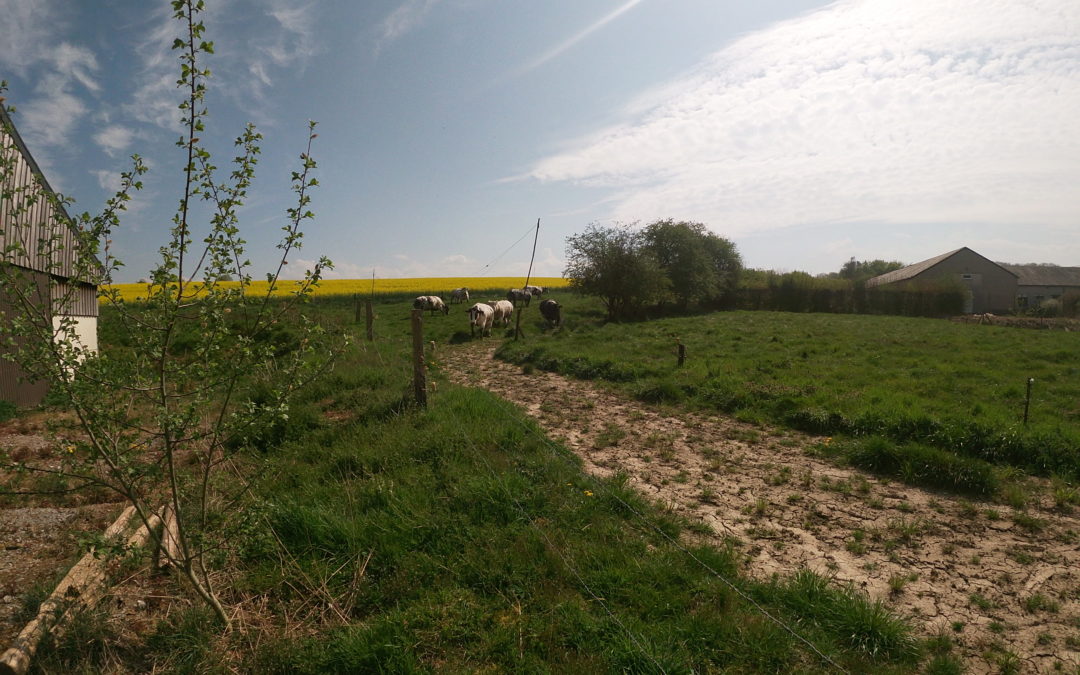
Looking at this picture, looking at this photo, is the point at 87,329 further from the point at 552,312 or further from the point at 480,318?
the point at 552,312

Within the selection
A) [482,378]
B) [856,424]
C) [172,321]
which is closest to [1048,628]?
[856,424]

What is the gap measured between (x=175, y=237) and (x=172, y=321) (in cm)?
55

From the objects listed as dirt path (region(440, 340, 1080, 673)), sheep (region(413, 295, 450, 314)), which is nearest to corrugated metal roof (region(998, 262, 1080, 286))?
sheep (region(413, 295, 450, 314))

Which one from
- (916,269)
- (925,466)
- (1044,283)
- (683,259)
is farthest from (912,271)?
(925,466)

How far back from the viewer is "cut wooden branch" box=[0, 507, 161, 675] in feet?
9.25

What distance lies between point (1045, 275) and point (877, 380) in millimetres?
58692

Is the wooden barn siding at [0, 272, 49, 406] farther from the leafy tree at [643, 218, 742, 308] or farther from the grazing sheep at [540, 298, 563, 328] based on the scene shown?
the leafy tree at [643, 218, 742, 308]

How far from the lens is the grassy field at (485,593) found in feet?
10.4

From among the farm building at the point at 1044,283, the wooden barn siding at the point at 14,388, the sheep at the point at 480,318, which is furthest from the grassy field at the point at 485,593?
the farm building at the point at 1044,283

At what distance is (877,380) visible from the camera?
35.1ft

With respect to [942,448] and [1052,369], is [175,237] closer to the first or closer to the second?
→ [942,448]

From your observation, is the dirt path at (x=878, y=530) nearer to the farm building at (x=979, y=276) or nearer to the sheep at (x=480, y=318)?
the sheep at (x=480, y=318)

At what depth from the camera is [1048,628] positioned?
144 inches

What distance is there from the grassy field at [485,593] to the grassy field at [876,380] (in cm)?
400
